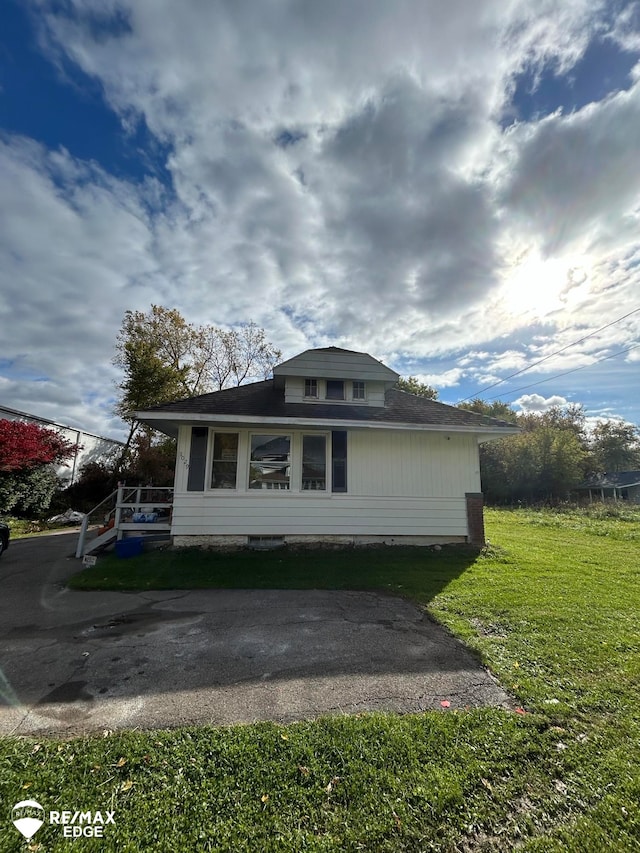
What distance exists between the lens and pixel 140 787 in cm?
219

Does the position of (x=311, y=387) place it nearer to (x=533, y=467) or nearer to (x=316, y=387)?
(x=316, y=387)

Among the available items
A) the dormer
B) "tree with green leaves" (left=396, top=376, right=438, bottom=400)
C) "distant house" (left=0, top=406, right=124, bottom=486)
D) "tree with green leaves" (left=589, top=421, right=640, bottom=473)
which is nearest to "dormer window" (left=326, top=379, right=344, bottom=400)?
the dormer

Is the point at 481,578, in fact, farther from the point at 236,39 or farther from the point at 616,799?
the point at 236,39

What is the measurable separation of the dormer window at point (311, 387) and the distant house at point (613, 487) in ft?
116

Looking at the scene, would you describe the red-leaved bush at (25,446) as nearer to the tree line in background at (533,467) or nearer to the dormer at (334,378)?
the dormer at (334,378)

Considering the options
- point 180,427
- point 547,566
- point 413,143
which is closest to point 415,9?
point 413,143

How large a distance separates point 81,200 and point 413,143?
743 cm

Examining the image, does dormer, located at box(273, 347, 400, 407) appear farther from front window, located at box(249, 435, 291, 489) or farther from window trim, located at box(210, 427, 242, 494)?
window trim, located at box(210, 427, 242, 494)

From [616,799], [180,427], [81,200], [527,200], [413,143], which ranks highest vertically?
[413,143]

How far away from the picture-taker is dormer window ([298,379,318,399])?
10688mm

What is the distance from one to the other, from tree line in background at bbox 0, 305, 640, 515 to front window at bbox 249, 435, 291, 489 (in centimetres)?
306

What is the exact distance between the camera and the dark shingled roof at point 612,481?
35.3m

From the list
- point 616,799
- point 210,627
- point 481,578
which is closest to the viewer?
point 616,799

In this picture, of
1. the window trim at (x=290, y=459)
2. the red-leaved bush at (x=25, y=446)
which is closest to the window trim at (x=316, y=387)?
the window trim at (x=290, y=459)
